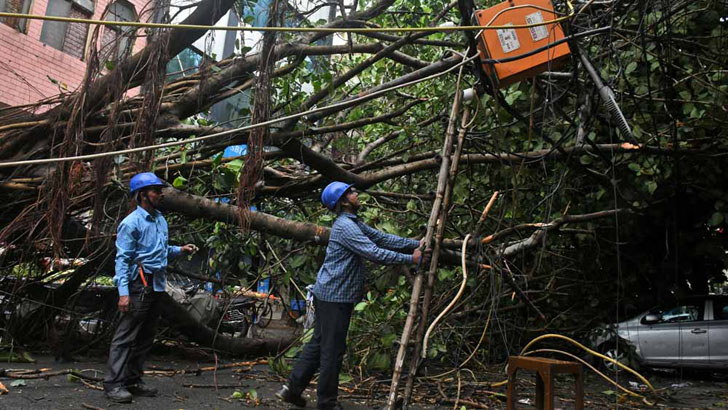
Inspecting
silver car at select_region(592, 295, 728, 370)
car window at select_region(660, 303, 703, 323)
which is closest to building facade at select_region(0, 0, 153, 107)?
silver car at select_region(592, 295, 728, 370)

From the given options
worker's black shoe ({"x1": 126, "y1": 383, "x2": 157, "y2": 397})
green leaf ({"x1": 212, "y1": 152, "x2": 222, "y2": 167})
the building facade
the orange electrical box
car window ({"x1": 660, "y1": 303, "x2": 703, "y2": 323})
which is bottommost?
worker's black shoe ({"x1": 126, "y1": 383, "x2": 157, "y2": 397})

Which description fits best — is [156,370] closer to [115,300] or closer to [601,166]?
[115,300]

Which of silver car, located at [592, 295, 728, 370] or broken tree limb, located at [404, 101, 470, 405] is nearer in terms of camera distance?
broken tree limb, located at [404, 101, 470, 405]

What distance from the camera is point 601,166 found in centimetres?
644

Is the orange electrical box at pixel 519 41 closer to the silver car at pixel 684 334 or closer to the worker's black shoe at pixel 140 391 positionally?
the worker's black shoe at pixel 140 391

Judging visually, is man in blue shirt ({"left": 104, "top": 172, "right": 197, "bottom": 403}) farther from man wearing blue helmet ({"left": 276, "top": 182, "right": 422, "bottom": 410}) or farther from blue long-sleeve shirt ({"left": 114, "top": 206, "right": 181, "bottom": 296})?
man wearing blue helmet ({"left": 276, "top": 182, "right": 422, "bottom": 410})

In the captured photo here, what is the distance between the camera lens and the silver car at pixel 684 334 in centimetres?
963

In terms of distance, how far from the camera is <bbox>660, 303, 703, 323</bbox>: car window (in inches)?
391

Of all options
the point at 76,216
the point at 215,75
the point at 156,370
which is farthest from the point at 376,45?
the point at 156,370

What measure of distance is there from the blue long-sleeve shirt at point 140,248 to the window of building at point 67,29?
869 centimetres

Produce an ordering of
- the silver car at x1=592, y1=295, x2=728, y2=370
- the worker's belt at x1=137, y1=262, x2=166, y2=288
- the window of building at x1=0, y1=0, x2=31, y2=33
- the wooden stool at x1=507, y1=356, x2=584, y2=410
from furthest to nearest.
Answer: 1. the window of building at x1=0, y1=0, x2=31, y2=33
2. the silver car at x1=592, y1=295, x2=728, y2=370
3. the worker's belt at x1=137, y1=262, x2=166, y2=288
4. the wooden stool at x1=507, y1=356, x2=584, y2=410

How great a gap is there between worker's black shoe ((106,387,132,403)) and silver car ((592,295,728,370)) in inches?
316

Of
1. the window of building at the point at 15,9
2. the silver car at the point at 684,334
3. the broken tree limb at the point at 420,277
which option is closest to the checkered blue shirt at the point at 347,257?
the broken tree limb at the point at 420,277

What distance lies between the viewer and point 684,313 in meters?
10.0
